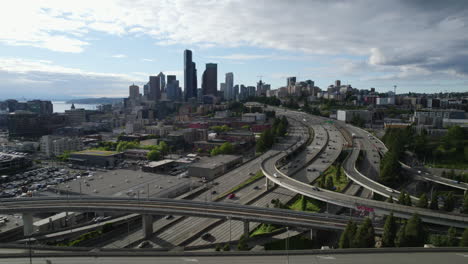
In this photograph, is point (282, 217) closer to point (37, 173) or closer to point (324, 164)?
point (324, 164)

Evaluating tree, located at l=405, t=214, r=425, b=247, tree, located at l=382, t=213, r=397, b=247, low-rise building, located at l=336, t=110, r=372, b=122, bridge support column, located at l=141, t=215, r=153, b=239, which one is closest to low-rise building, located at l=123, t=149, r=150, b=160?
bridge support column, located at l=141, t=215, r=153, b=239

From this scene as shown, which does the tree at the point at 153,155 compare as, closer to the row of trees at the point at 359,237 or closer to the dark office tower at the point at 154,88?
the row of trees at the point at 359,237

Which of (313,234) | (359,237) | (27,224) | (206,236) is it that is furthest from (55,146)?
(359,237)

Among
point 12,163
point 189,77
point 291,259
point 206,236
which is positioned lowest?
point 12,163

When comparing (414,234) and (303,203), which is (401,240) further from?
(303,203)

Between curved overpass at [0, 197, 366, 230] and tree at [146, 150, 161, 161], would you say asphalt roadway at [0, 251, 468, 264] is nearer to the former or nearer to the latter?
curved overpass at [0, 197, 366, 230]

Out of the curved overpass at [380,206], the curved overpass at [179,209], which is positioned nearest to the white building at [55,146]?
the curved overpass at [179,209]
